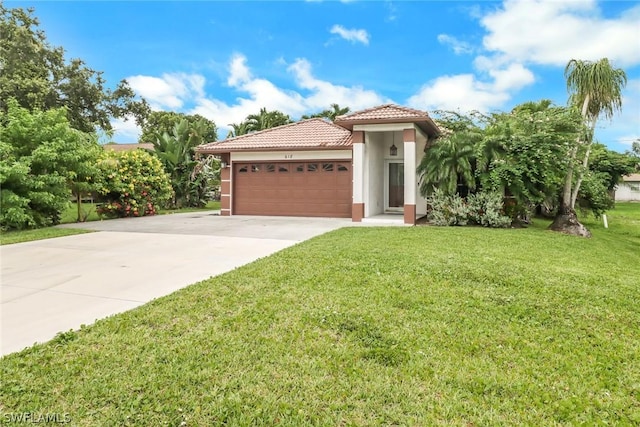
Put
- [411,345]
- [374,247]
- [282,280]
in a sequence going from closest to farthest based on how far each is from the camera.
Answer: [411,345], [282,280], [374,247]

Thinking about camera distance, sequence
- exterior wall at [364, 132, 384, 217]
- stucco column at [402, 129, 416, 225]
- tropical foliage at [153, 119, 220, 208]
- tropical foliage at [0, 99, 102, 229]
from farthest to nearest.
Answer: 1. tropical foliage at [153, 119, 220, 208]
2. exterior wall at [364, 132, 384, 217]
3. stucco column at [402, 129, 416, 225]
4. tropical foliage at [0, 99, 102, 229]

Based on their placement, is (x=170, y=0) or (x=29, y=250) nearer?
(x=29, y=250)

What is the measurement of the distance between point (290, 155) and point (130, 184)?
273 inches

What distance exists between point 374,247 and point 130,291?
4675mm

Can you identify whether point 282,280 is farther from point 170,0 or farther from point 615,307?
point 170,0

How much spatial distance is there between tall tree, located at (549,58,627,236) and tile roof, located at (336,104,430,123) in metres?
4.97

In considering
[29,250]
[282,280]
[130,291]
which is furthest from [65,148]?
[282,280]

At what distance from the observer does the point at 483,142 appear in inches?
487

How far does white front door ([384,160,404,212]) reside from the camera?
1686 centimetres

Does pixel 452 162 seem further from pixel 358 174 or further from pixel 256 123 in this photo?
pixel 256 123

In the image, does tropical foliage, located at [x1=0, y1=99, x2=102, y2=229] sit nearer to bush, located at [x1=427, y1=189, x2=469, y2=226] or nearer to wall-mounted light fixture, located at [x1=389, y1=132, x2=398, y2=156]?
wall-mounted light fixture, located at [x1=389, y1=132, x2=398, y2=156]

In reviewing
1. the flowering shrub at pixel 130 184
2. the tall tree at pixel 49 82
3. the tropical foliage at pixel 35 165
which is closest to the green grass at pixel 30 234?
the tropical foliage at pixel 35 165

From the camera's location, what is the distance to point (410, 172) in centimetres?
1312

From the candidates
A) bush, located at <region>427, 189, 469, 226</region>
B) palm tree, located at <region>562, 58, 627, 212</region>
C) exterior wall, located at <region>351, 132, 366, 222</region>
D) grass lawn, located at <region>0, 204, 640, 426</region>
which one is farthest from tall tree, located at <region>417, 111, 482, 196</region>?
grass lawn, located at <region>0, 204, 640, 426</region>
